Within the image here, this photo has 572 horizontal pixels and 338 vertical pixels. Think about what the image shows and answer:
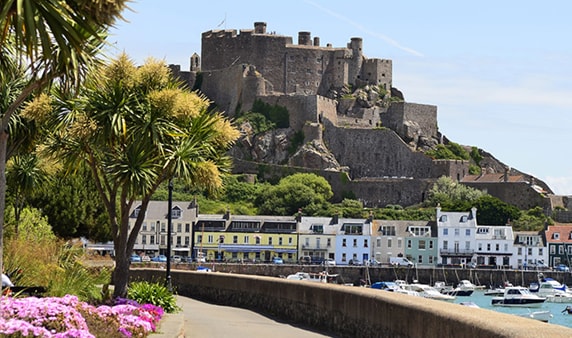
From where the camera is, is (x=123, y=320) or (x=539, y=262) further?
Result: (x=539, y=262)

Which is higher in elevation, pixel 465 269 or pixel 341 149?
pixel 341 149

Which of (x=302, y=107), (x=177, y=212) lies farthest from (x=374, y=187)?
(x=177, y=212)

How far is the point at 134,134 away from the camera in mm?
20250

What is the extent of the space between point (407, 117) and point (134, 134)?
Answer: 113570mm

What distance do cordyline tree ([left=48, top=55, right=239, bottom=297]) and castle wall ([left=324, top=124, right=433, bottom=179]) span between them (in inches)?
4167

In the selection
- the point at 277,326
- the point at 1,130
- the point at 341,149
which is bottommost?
the point at 277,326

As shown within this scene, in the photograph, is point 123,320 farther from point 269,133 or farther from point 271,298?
point 269,133

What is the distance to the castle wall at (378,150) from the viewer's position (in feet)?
419

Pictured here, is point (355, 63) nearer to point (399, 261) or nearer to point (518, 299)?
point (399, 261)

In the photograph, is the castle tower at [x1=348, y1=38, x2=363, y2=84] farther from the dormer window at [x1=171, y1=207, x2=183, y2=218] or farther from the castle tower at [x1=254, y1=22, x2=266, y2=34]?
the dormer window at [x1=171, y1=207, x2=183, y2=218]

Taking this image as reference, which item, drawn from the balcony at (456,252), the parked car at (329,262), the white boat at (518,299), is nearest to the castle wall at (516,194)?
the balcony at (456,252)

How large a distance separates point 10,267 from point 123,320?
427 centimetres

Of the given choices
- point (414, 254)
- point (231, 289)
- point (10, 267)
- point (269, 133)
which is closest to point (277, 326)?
point (10, 267)

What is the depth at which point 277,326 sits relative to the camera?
2264 cm
